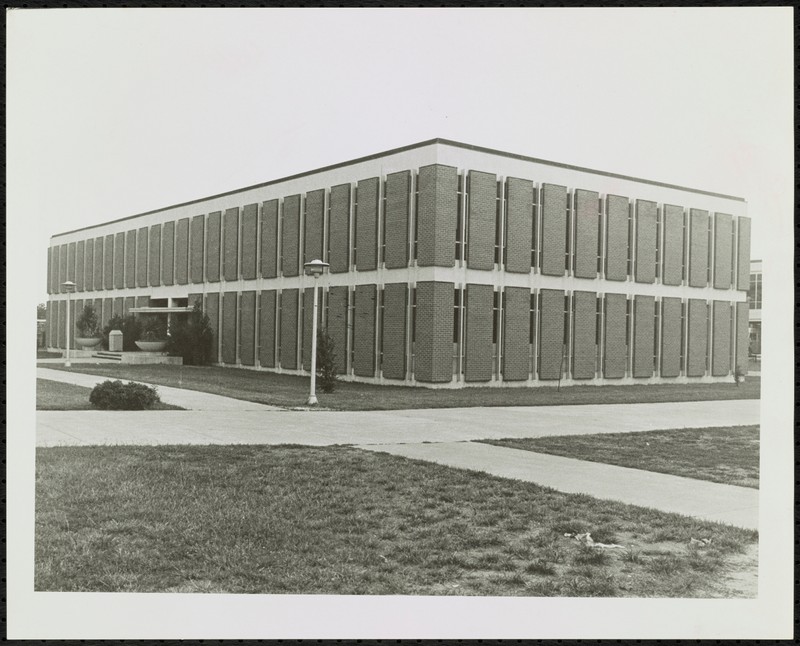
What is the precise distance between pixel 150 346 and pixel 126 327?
1.41m

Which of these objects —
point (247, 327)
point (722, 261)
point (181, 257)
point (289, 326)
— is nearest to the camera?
point (722, 261)

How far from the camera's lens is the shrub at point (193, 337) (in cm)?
2966

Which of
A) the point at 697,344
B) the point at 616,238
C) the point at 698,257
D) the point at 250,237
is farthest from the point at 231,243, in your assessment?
the point at 697,344

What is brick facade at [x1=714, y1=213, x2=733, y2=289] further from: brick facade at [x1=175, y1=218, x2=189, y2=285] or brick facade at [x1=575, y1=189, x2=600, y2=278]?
brick facade at [x1=175, y1=218, x2=189, y2=285]

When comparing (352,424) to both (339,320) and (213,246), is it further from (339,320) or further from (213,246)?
(213,246)


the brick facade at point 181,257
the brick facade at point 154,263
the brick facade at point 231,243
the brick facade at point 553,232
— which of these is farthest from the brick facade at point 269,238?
the brick facade at point 553,232

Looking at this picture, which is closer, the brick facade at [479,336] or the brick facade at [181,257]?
the brick facade at [479,336]

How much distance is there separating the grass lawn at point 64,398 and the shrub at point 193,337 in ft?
40.7

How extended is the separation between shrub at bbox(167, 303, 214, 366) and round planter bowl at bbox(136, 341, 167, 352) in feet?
3.30

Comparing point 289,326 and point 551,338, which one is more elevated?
point 289,326

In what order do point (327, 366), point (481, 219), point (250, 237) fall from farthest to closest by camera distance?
point (250, 237) < point (481, 219) < point (327, 366)

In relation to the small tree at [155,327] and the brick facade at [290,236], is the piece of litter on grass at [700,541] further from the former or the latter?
the small tree at [155,327]

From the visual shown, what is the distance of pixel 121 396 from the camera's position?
14562mm

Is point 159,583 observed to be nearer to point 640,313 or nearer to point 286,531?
point 286,531
